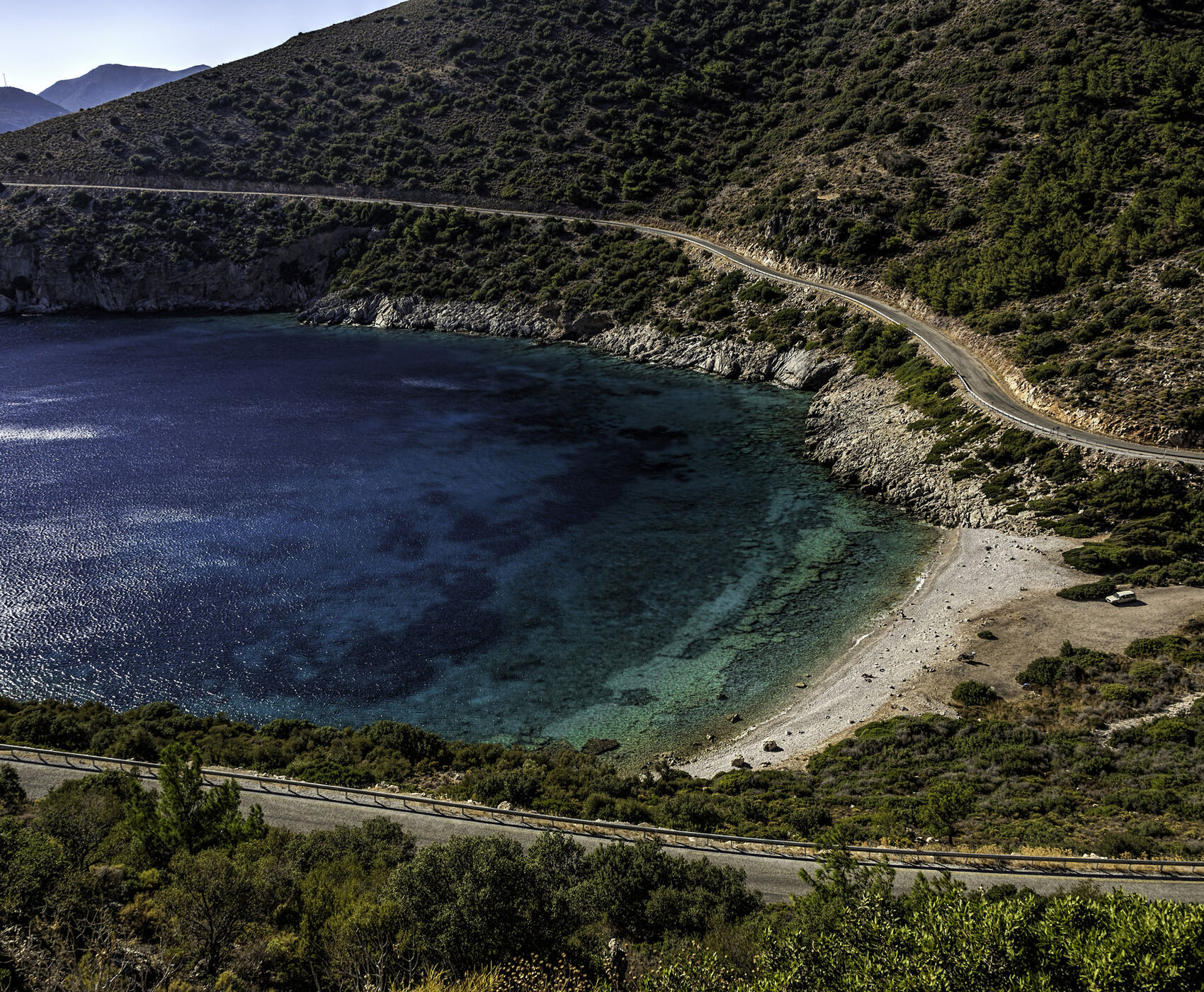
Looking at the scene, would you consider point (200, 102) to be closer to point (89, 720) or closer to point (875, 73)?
point (875, 73)

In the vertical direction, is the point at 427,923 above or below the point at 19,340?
below

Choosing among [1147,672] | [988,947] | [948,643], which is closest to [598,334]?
[948,643]

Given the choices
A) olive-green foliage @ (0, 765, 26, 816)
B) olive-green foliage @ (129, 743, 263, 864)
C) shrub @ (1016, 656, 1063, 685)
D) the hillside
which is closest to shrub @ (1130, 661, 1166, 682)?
shrub @ (1016, 656, 1063, 685)

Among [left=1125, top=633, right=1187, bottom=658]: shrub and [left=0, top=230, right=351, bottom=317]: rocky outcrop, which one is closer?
[left=1125, top=633, right=1187, bottom=658]: shrub

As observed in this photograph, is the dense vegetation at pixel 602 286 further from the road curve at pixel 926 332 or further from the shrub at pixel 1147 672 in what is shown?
the shrub at pixel 1147 672

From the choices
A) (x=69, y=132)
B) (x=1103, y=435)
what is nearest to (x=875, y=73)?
(x=1103, y=435)

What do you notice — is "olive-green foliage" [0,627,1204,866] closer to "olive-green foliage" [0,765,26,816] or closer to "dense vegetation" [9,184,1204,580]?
"olive-green foliage" [0,765,26,816]

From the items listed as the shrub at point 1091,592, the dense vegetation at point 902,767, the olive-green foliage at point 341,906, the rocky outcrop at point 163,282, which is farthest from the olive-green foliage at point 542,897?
the rocky outcrop at point 163,282
